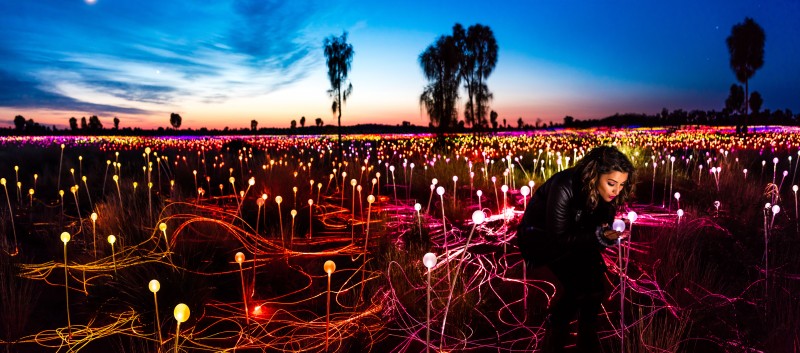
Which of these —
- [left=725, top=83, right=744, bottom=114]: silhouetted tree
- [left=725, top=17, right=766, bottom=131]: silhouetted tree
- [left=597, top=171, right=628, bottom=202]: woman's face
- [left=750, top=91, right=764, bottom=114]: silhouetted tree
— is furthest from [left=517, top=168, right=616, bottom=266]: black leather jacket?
[left=750, top=91, right=764, bottom=114]: silhouetted tree

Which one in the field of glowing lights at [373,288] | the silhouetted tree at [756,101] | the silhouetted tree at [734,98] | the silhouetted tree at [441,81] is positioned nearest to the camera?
the field of glowing lights at [373,288]

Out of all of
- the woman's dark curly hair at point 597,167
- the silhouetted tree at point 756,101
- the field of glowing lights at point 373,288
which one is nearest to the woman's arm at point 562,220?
the woman's dark curly hair at point 597,167

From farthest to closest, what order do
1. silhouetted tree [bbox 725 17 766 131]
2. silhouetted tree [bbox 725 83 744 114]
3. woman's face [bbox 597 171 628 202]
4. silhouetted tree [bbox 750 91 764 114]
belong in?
silhouetted tree [bbox 750 91 764 114] → silhouetted tree [bbox 725 83 744 114] → silhouetted tree [bbox 725 17 766 131] → woman's face [bbox 597 171 628 202]

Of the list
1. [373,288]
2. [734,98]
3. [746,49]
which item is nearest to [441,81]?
[373,288]

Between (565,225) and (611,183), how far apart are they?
0.40 m

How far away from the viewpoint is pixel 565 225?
120 inches

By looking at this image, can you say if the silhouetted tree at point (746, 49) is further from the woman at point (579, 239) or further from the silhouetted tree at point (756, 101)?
the silhouetted tree at point (756, 101)

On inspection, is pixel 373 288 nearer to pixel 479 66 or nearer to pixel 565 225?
pixel 565 225

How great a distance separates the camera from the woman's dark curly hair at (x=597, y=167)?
2.97 metres

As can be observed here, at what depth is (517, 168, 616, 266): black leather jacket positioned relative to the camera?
2992 mm

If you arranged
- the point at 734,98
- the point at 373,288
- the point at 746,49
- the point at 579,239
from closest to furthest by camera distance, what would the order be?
the point at 579,239 → the point at 373,288 → the point at 746,49 → the point at 734,98

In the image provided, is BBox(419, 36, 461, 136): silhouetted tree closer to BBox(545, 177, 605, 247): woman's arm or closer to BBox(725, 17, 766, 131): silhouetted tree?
BBox(545, 177, 605, 247): woman's arm

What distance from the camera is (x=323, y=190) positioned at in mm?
10086

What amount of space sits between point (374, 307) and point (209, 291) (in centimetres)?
152
